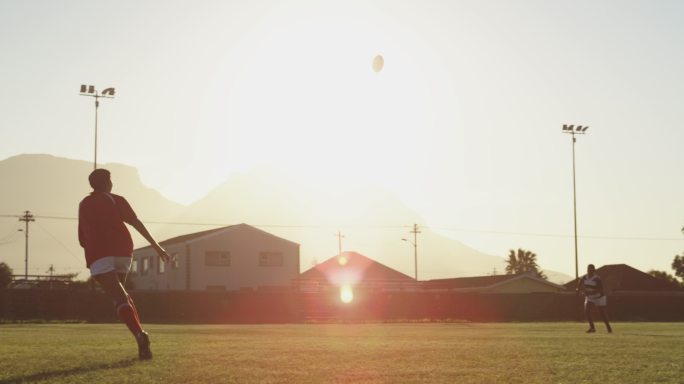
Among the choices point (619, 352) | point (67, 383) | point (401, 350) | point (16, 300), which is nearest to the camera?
point (67, 383)

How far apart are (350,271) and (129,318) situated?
88.7m

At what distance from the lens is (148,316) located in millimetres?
49031

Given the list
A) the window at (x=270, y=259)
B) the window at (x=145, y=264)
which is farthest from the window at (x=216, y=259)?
the window at (x=145, y=264)

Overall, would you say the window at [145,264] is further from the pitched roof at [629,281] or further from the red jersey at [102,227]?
the red jersey at [102,227]

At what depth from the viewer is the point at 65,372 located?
720 cm

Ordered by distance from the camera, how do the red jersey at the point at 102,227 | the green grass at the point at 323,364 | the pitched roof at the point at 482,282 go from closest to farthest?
the green grass at the point at 323,364 < the red jersey at the point at 102,227 < the pitched roof at the point at 482,282

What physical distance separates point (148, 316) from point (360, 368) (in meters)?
43.3

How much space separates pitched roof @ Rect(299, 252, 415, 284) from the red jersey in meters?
83.6

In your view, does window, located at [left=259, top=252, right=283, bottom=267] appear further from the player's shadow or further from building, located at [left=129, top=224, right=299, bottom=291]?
the player's shadow

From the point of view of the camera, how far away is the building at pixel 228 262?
6662 cm

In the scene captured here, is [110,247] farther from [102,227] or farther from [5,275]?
[5,275]

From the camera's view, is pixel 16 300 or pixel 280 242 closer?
pixel 16 300

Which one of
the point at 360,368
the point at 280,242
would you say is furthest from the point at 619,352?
the point at 280,242

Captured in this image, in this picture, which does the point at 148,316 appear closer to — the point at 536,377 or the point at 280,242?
the point at 280,242
